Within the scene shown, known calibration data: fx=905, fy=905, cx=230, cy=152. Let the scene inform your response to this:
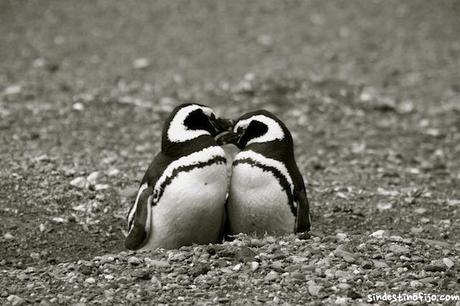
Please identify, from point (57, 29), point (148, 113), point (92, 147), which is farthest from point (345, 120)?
point (57, 29)

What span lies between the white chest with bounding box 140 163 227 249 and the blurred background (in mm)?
723

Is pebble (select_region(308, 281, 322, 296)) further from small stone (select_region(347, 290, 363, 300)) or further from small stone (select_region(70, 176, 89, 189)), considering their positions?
small stone (select_region(70, 176, 89, 189))

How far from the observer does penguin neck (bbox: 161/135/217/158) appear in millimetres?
5363

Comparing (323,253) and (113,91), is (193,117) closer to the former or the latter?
(323,253)

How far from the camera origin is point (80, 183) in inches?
274

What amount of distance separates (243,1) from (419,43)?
8.38 feet

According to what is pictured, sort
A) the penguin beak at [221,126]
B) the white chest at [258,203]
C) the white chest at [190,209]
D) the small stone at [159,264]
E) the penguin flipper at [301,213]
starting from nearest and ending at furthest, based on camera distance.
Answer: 1. the small stone at [159,264]
2. the white chest at [190,209]
3. the white chest at [258,203]
4. the penguin flipper at [301,213]
5. the penguin beak at [221,126]

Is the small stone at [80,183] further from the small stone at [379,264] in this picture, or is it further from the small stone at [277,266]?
the small stone at [379,264]

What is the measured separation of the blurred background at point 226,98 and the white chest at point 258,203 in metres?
0.98

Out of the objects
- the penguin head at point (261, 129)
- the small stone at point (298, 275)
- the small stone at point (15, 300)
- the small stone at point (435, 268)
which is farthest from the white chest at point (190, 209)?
the small stone at point (435, 268)

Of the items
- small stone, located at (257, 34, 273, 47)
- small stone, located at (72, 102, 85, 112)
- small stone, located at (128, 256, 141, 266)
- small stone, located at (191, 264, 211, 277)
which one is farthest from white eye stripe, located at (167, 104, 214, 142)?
small stone, located at (257, 34, 273, 47)

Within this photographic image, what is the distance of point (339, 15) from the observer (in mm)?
12094

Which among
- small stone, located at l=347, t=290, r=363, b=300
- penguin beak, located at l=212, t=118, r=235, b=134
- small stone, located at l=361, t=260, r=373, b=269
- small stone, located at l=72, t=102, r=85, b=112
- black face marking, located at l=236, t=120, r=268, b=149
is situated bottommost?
small stone, located at l=347, t=290, r=363, b=300

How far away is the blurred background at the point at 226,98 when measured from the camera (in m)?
6.66
